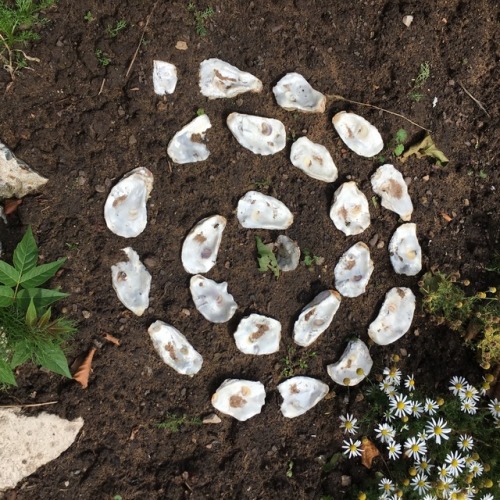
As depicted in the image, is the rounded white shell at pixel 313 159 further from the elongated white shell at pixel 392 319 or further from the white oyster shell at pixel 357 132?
the elongated white shell at pixel 392 319

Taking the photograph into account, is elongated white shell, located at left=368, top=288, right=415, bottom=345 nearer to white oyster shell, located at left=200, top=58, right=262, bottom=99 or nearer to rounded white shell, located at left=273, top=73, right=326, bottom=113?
rounded white shell, located at left=273, top=73, right=326, bottom=113

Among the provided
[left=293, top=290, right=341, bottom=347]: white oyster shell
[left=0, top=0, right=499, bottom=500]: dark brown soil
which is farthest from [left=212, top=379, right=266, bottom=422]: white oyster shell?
[left=293, top=290, right=341, bottom=347]: white oyster shell

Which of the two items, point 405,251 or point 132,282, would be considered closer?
point 132,282

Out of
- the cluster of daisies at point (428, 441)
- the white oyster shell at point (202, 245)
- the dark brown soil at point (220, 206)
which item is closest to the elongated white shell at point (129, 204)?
the dark brown soil at point (220, 206)

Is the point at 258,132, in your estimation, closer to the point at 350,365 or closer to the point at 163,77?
the point at 163,77

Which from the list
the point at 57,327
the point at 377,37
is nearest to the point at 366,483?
the point at 57,327

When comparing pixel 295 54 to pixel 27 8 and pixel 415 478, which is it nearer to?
pixel 27 8

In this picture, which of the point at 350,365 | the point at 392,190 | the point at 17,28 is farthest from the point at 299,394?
the point at 17,28
